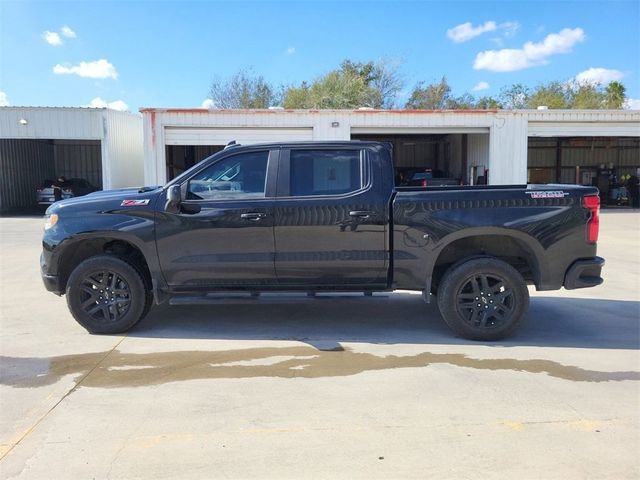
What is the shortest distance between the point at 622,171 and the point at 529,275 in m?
30.8

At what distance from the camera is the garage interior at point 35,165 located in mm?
26484

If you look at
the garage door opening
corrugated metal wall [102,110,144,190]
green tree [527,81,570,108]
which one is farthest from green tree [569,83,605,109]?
corrugated metal wall [102,110,144,190]

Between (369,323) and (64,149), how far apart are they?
30.7 m

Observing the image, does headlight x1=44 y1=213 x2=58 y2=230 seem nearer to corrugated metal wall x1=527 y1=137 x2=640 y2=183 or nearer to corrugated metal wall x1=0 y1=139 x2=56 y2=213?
corrugated metal wall x1=0 y1=139 x2=56 y2=213

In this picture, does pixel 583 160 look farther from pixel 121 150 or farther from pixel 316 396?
pixel 316 396

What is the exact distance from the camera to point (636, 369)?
5008 mm

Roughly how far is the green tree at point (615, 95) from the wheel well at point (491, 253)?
46.7 meters

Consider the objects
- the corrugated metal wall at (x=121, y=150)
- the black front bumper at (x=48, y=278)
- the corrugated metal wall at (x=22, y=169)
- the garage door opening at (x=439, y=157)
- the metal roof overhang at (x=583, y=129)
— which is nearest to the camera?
the black front bumper at (x=48, y=278)

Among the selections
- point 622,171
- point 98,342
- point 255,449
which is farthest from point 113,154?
point 622,171

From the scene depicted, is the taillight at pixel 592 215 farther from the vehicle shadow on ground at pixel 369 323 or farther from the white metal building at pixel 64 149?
the white metal building at pixel 64 149

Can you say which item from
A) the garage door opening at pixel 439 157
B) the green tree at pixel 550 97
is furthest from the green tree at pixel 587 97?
the garage door opening at pixel 439 157

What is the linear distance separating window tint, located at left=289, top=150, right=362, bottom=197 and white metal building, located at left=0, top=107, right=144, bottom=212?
18392mm

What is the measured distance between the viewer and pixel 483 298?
5.72m

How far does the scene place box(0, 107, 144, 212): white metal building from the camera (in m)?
22.1
